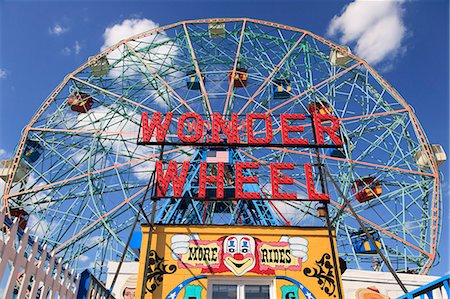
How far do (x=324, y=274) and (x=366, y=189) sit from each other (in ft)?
49.6

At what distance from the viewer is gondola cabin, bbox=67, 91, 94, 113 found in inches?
919

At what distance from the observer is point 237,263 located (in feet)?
27.6

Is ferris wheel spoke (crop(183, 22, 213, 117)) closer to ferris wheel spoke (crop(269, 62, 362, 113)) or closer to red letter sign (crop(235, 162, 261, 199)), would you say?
ferris wheel spoke (crop(269, 62, 362, 113))

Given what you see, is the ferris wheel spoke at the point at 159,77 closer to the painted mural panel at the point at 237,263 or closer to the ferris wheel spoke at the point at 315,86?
the ferris wheel spoke at the point at 315,86

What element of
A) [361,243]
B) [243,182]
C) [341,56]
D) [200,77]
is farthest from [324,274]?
[341,56]

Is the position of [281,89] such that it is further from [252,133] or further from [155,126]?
[155,126]

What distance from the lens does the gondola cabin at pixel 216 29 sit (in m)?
24.2

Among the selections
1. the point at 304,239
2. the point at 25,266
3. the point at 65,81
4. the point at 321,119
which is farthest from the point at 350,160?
Answer: the point at 25,266

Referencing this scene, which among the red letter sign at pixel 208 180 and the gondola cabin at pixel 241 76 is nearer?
the red letter sign at pixel 208 180

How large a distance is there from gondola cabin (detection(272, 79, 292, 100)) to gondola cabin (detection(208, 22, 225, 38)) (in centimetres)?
457

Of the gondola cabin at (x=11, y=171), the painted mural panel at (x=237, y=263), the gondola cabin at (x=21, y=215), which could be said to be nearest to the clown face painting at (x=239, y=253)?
the painted mural panel at (x=237, y=263)

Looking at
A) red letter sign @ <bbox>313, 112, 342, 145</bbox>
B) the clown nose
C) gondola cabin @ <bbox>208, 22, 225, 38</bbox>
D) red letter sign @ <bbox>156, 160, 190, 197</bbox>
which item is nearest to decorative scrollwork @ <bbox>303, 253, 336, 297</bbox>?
the clown nose

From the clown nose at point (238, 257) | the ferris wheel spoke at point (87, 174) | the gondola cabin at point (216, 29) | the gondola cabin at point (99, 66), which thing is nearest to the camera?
the clown nose at point (238, 257)

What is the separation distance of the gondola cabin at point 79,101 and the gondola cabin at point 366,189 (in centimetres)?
1589
